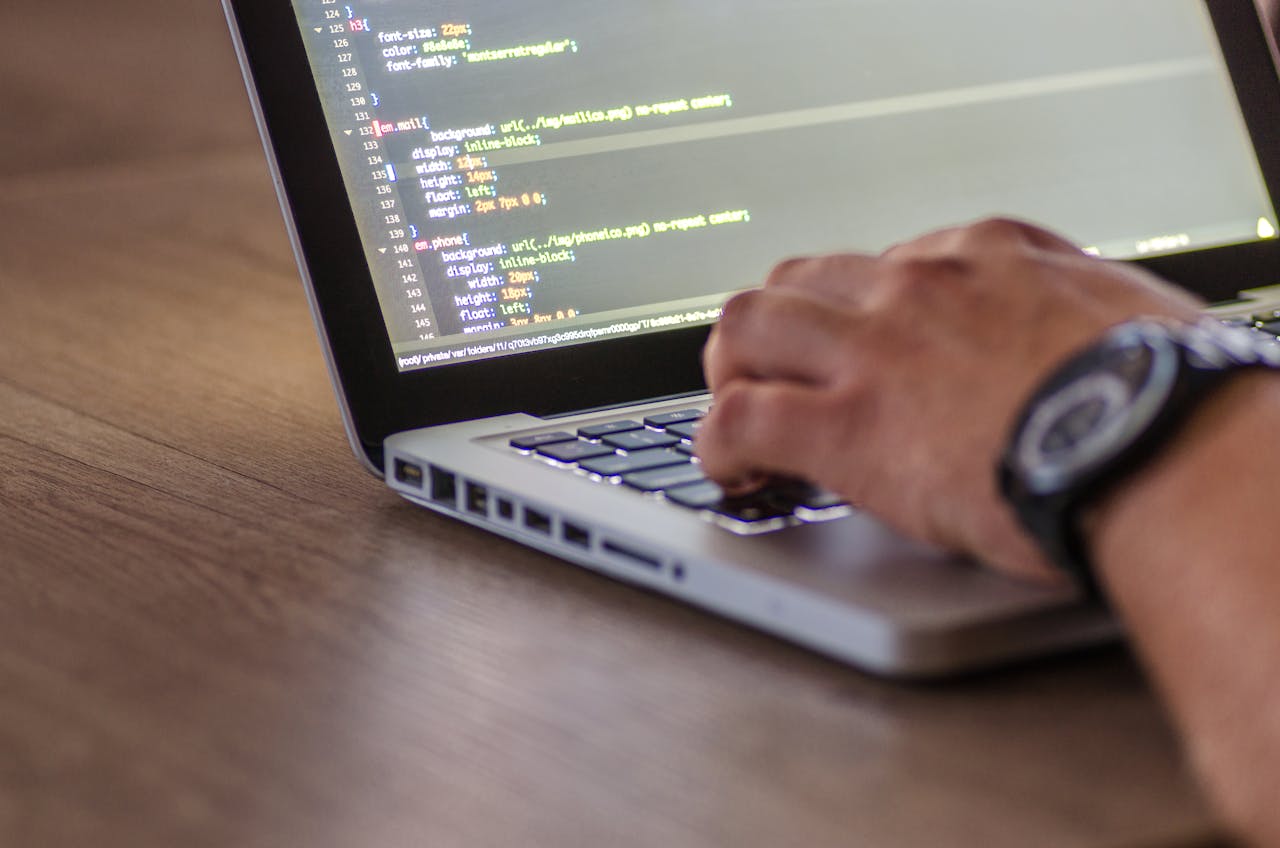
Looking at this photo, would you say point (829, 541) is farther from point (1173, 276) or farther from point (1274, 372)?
point (1173, 276)

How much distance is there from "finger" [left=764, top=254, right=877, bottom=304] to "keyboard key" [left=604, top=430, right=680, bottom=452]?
8cm

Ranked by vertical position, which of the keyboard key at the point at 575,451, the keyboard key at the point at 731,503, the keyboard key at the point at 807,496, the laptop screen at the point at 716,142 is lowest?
the keyboard key at the point at 807,496

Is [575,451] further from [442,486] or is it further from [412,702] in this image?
[412,702]

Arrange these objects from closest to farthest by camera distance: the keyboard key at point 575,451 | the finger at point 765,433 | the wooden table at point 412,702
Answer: the wooden table at point 412,702 → the finger at point 765,433 → the keyboard key at point 575,451

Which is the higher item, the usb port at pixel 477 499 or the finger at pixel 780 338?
the finger at pixel 780 338

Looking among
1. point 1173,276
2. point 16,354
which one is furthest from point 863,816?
point 16,354

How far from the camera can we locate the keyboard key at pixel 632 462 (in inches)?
21.8

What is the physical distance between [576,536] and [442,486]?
10 cm

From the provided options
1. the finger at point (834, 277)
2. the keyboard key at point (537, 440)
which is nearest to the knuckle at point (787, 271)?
the finger at point (834, 277)

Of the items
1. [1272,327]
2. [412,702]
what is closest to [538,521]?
[412,702]

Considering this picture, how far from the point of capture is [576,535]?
51 cm

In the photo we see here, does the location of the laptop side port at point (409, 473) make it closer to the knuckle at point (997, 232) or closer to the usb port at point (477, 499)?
the usb port at point (477, 499)

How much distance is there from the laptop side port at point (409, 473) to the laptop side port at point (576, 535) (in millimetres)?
110

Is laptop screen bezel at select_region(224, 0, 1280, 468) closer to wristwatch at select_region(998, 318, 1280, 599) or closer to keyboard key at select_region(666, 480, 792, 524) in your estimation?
keyboard key at select_region(666, 480, 792, 524)
